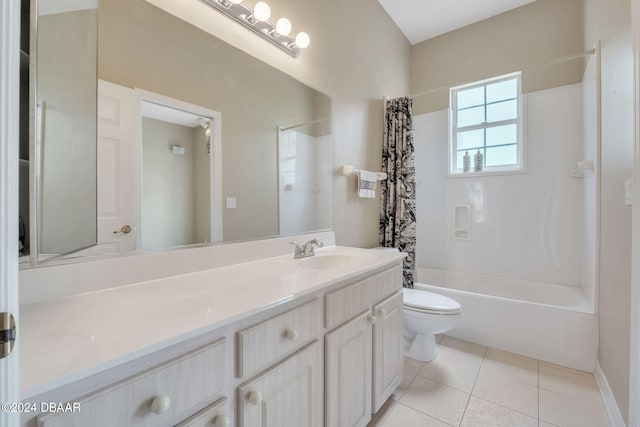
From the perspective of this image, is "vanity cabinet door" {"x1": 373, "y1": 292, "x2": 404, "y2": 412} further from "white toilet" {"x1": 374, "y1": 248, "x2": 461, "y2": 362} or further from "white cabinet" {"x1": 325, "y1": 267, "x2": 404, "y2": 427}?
"white toilet" {"x1": 374, "y1": 248, "x2": 461, "y2": 362}

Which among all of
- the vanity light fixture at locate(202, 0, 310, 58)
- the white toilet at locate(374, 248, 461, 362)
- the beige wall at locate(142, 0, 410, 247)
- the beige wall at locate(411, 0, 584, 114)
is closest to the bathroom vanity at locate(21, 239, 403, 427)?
the white toilet at locate(374, 248, 461, 362)

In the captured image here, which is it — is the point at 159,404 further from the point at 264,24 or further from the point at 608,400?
the point at 608,400

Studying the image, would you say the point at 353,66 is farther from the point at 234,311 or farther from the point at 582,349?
the point at 582,349

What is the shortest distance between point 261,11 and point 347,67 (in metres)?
0.93

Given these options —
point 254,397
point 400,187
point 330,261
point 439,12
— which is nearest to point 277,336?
point 254,397

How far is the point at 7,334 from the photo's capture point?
31 centimetres

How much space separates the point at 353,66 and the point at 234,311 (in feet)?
6.99

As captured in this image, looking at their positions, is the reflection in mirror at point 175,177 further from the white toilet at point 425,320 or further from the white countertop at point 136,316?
the white toilet at point 425,320

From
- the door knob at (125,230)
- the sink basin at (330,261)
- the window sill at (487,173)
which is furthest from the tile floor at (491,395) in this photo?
the window sill at (487,173)

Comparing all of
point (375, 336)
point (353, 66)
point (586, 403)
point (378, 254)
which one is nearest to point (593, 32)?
point (353, 66)

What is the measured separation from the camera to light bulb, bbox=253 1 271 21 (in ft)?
4.31

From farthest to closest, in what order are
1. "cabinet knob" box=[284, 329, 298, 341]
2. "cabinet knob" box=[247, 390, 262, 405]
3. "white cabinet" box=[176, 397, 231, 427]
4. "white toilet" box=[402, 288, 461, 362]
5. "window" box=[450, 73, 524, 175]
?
1. "window" box=[450, 73, 524, 175]
2. "white toilet" box=[402, 288, 461, 362]
3. "cabinet knob" box=[284, 329, 298, 341]
4. "cabinet knob" box=[247, 390, 262, 405]
5. "white cabinet" box=[176, 397, 231, 427]

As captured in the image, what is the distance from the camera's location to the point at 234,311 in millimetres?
669

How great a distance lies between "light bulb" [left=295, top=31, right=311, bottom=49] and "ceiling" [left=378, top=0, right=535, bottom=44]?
1455 millimetres
